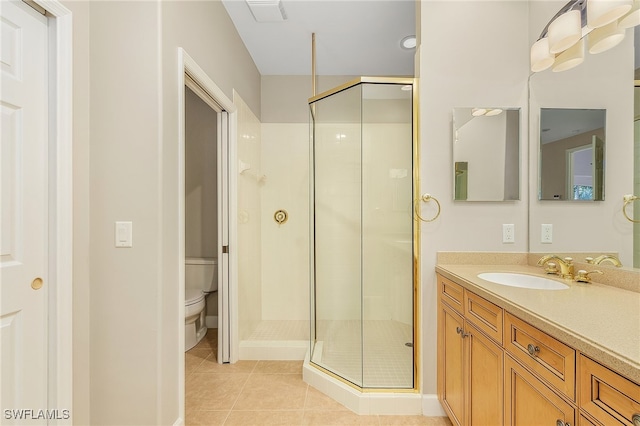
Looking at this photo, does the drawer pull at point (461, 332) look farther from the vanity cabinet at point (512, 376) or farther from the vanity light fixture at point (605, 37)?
the vanity light fixture at point (605, 37)

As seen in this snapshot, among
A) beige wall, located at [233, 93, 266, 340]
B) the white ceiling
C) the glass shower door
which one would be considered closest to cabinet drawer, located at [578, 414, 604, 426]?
the glass shower door

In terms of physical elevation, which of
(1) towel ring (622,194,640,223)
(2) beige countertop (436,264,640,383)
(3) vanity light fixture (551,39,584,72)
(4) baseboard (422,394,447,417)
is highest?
(3) vanity light fixture (551,39,584,72)

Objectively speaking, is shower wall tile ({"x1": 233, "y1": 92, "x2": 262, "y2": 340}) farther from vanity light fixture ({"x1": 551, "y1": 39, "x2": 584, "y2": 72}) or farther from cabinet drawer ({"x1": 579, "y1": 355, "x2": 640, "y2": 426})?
cabinet drawer ({"x1": 579, "y1": 355, "x2": 640, "y2": 426})

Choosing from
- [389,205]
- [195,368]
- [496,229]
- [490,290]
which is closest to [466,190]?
[496,229]

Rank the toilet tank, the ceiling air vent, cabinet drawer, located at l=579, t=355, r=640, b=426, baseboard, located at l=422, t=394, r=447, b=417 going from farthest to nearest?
the toilet tank < the ceiling air vent < baseboard, located at l=422, t=394, r=447, b=417 < cabinet drawer, located at l=579, t=355, r=640, b=426

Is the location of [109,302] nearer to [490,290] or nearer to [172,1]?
[172,1]

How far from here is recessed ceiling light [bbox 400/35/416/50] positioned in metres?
2.48

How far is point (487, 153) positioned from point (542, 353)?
124cm

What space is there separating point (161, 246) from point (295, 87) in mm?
2365

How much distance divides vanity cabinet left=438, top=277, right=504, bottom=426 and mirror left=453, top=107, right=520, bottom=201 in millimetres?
627

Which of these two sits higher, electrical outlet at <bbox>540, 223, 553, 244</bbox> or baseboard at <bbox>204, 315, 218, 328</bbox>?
electrical outlet at <bbox>540, 223, 553, 244</bbox>

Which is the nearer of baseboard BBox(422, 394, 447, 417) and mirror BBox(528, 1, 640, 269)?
mirror BBox(528, 1, 640, 269)

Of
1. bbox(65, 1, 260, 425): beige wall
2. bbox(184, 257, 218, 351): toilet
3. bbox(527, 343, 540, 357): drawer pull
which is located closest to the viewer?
bbox(527, 343, 540, 357): drawer pull
